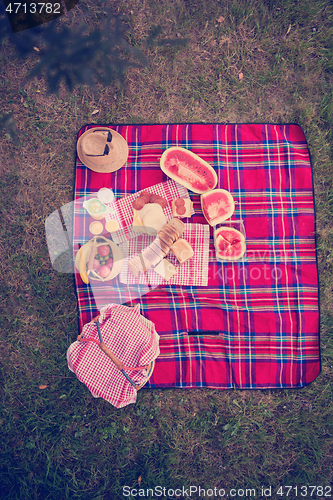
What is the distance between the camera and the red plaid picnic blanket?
12.5 ft

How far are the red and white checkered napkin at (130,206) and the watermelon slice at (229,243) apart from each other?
697mm

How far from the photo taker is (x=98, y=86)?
13.8ft

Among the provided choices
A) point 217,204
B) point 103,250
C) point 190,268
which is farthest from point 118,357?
point 217,204

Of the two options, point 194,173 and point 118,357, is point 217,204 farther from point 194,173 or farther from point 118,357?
point 118,357

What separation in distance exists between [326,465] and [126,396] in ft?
10.2

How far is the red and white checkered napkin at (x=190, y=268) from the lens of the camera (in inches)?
149

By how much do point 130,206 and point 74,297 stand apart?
153cm

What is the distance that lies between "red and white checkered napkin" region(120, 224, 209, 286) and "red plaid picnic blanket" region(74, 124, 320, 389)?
94 millimetres

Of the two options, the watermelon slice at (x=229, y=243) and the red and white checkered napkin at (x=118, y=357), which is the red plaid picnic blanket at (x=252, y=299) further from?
the red and white checkered napkin at (x=118, y=357)

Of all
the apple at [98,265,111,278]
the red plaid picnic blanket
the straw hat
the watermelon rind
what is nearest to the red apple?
the apple at [98,265,111,278]

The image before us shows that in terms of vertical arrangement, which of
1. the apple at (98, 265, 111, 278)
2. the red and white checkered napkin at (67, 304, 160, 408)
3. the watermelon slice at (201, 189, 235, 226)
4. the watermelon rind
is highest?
the watermelon rind

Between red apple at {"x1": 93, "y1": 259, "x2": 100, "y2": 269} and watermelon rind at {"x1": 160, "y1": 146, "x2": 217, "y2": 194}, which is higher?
watermelon rind at {"x1": 160, "y1": 146, "x2": 217, "y2": 194}

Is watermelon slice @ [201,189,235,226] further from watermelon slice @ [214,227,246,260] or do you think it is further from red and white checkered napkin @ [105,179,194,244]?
red and white checkered napkin @ [105,179,194,244]

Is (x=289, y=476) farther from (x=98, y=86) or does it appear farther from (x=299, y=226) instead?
(x=98, y=86)
